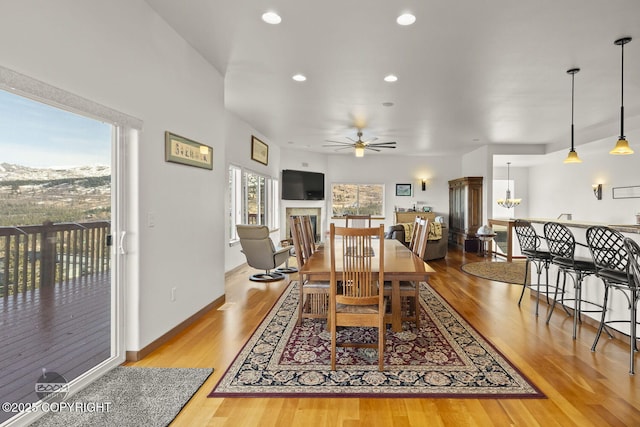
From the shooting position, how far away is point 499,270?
639cm

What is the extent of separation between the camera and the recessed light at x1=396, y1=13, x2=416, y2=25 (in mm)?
2770

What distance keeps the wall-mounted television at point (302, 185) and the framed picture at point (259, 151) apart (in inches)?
52.6

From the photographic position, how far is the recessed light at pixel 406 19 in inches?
109

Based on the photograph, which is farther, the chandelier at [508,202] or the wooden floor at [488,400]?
the chandelier at [508,202]

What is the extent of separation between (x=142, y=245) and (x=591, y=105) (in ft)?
20.6

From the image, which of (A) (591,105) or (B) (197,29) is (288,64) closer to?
(B) (197,29)

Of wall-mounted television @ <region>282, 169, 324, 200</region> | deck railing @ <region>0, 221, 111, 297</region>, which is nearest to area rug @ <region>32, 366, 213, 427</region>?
deck railing @ <region>0, 221, 111, 297</region>

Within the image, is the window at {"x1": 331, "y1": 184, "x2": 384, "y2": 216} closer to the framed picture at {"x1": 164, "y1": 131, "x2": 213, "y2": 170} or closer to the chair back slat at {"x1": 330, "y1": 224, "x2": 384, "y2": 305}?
the framed picture at {"x1": 164, "y1": 131, "x2": 213, "y2": 170}

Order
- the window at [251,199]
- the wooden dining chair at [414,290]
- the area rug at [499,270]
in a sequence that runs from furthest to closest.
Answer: the window at [251,199] → the area rug at [499,270] → the wooden dining chair at [414,290]

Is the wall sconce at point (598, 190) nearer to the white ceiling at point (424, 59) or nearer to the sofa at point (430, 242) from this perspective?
the white ceiling at point (424, 59)

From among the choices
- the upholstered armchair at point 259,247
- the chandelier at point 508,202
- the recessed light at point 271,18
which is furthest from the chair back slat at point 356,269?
the chandelier at point 508,202

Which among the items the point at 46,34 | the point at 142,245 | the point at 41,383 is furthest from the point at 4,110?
the point at 41,383

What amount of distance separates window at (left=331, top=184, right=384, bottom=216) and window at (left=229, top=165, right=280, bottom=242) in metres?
2.16

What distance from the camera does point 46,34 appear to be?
189 centimetres
